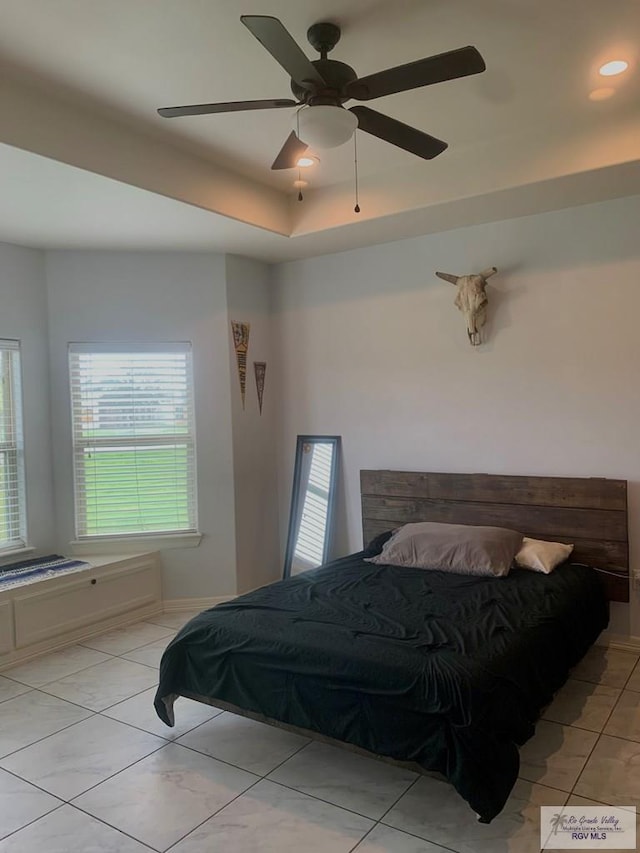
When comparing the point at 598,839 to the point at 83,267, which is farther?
the point at 83,267

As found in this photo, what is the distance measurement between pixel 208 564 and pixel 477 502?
6.78 feet

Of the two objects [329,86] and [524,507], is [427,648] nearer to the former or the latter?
[524,507]

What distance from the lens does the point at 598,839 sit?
2172mm

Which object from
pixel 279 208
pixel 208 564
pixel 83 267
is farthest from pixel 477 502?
pixel 83 267

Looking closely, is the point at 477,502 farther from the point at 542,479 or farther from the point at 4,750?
the point at 4,750

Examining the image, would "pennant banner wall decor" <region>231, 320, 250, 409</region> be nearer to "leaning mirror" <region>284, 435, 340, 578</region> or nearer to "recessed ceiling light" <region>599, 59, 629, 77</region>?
"leaning mirror" <region>284, 435, 340, 578</region>

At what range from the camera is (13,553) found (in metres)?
4.28

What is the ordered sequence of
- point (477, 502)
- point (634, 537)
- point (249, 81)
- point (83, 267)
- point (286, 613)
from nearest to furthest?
point (249, 81), point (286, 613), point (634, 537), point (477, 502), point (83, 267)

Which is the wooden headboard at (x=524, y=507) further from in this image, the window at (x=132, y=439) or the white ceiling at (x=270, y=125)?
the white ceiling at (x=270, y=125)

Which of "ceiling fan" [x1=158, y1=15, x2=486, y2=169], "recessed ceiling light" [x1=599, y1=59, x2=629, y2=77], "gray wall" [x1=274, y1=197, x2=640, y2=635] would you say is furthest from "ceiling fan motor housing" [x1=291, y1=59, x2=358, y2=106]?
"gray wall" [x1=274, y1=197, x2=640, y2=635]

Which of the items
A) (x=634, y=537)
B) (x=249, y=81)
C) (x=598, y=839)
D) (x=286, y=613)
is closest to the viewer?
(x=598, y=839)

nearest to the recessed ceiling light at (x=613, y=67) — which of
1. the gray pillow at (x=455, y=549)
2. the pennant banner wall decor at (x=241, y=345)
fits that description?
the gray pillow at (x=455, y=549)

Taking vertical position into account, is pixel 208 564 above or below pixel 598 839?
above

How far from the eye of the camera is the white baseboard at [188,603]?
4730mm
